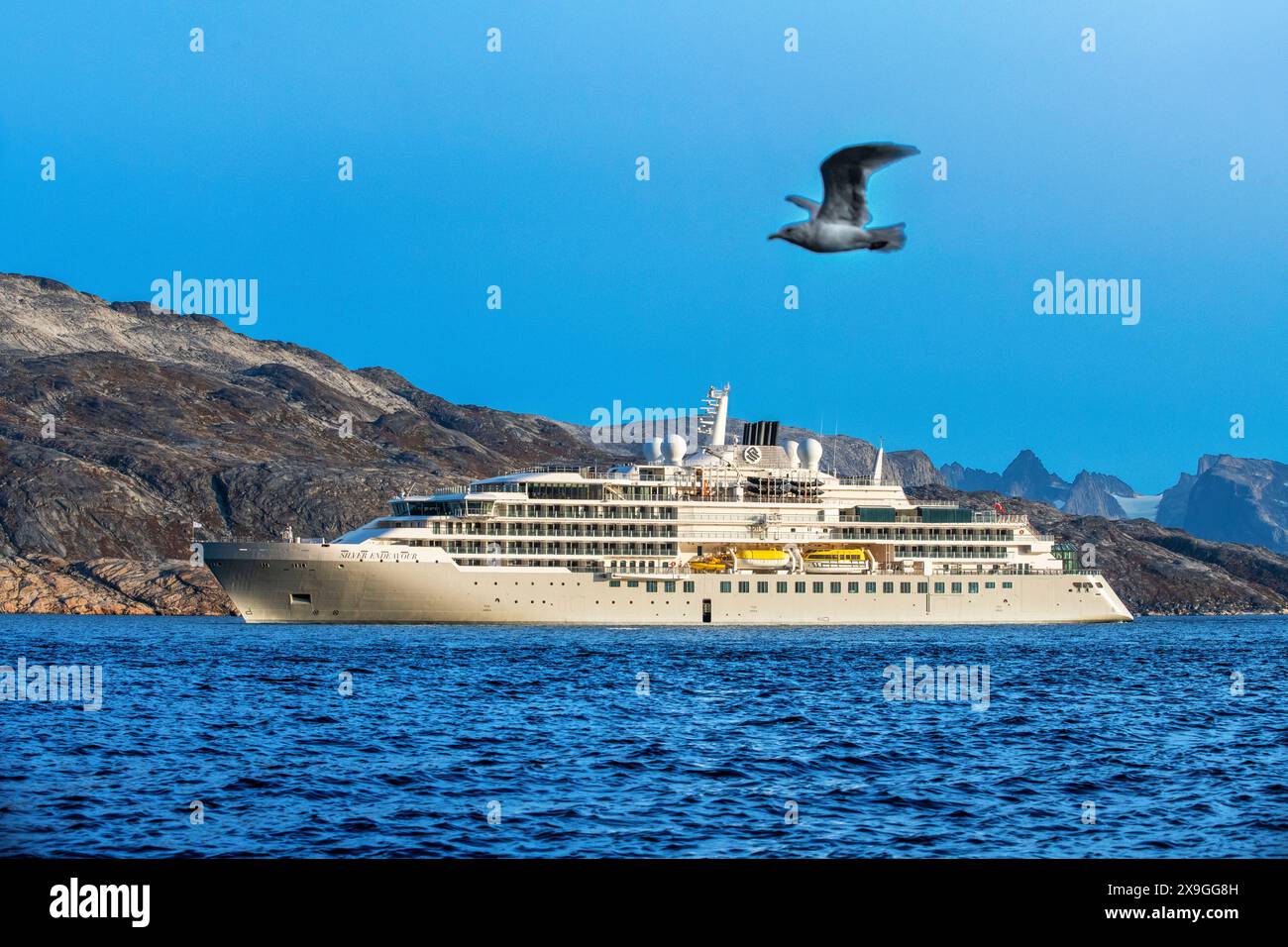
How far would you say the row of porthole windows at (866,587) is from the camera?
10725cm

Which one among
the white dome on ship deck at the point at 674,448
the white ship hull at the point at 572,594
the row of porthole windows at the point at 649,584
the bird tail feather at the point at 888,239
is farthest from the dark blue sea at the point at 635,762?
the white dome on ship deck at the point at 674,448

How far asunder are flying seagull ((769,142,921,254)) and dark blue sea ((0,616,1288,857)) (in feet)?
31.5

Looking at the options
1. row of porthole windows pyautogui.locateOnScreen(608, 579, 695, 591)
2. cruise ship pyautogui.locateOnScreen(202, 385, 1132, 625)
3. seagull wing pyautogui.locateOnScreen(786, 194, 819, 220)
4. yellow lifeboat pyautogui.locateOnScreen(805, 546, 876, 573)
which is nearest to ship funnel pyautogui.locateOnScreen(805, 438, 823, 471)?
cruise ship pyautogui.locateOnScreen(202, 385, 1132, 625)

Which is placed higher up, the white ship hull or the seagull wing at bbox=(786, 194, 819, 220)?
the seagull wing at bbox=(786, 194, 819, 220)

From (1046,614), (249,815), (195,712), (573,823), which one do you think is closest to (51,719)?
(195,712)

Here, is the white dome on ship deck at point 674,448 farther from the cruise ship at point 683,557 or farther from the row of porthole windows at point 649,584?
the row of porthole windows at point 649,584

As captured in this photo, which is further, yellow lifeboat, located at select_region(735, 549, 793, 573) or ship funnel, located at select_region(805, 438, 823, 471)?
ship funnel, located at select_region(805, 438, 823, 471)

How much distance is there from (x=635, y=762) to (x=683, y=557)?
76.6m

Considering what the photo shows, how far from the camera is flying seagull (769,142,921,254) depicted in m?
20.8

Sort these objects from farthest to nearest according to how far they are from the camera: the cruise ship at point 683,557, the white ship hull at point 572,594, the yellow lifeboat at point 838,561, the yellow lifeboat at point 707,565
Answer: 1. the yellow lifeboat at point 838,561
2. the yellow lifeboat at point 707,565
3. the cruise ship at point 683,557
4. the white ship hull at point 572,594

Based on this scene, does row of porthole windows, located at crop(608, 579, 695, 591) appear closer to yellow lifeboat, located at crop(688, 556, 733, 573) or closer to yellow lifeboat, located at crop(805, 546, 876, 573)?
yellow lifeboat, located at crop(688, 556, 733, 573)

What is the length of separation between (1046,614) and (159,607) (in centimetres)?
10597

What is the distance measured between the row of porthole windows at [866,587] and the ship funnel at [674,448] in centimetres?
1281
